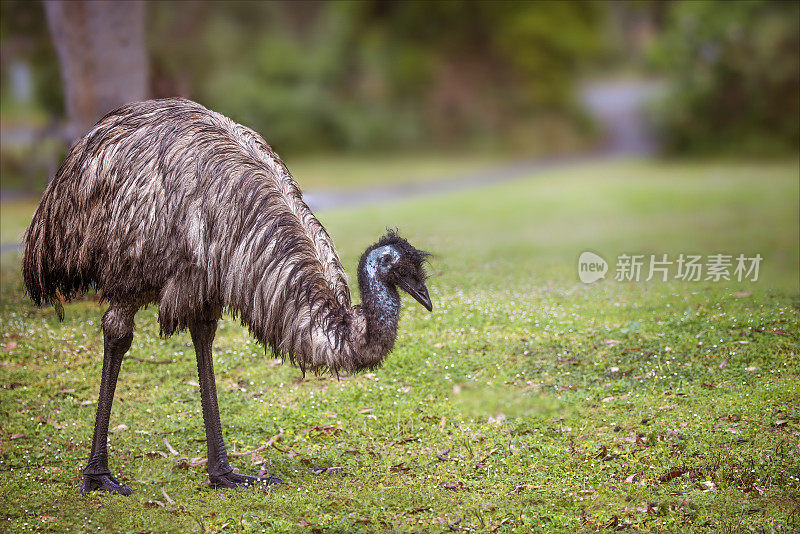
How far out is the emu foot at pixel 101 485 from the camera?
653 cm

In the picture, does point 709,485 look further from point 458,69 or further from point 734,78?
point 458,69

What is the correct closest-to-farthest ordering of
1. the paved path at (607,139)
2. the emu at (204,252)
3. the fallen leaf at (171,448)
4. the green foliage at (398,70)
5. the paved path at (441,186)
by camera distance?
1. the emu at (204,252)
2. the fallen leaf at (171,448)
3. the paved path at (441,186)
4. the paved path at (607,139)
5. the green foliage at (398,70)

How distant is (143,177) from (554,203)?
37.5 feet

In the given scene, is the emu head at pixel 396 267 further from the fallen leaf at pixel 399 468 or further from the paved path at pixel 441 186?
the paved path at pixel 441 186

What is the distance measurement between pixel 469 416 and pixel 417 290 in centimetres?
191

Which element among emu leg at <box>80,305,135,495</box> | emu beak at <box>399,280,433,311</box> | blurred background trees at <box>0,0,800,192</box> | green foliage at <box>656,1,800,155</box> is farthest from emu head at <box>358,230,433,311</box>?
blurred background trees at <box>0,0,800,192</box>

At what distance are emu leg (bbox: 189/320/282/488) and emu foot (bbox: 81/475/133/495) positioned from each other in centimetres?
59

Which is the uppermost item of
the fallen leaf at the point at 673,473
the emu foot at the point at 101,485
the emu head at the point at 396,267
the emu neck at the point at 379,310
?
the emu head at the point at 396,267

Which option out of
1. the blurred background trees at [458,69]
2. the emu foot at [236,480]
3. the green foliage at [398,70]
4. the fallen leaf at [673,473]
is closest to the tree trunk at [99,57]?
the emu foot at [236,480]

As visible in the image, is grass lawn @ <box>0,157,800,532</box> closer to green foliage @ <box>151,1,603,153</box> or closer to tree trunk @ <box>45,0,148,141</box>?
tree trunk @ <box>45,0,148,141</box>

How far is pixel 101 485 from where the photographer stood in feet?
21.6

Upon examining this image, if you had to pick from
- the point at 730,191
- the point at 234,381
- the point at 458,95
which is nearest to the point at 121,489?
the point at 234,381

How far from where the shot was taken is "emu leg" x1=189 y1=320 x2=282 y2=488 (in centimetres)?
650

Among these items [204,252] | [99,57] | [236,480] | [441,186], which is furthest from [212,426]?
[441,186]
